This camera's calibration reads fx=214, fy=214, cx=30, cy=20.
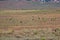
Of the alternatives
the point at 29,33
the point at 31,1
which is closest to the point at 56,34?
the point at 29,33

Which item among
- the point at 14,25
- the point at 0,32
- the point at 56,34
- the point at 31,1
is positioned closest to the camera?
the point at 56,34

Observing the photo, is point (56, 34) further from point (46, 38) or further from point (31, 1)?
point (31, 1)

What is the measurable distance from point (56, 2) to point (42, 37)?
12.4m

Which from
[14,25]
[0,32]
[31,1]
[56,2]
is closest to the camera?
[0,32]

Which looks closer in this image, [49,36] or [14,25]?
[49,36]

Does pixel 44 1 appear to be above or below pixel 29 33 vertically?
below

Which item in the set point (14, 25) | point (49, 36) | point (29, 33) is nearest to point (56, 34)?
point (49, 36)

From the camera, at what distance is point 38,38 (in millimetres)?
6219


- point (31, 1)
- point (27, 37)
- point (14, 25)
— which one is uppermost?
point (27, 37)

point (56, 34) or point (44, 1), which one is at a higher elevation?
point (56, 34)

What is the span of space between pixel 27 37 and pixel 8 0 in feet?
46.0

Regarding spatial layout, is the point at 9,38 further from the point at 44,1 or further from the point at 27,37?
the point at 44,1

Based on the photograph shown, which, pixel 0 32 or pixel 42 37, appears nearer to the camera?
pixel 42 37

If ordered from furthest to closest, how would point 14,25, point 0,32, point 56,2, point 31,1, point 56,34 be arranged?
point 31,1
point 56,2
point 14,25
point 0,32
point 56,34
